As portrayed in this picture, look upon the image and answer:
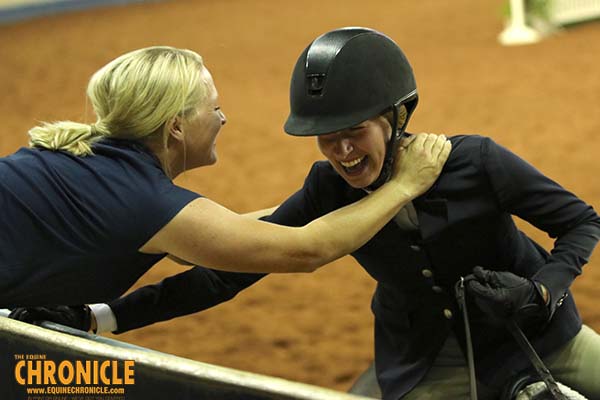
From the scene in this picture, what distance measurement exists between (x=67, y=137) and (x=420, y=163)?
3.20 ft

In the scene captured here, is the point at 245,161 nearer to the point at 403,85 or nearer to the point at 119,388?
the point at 403,85

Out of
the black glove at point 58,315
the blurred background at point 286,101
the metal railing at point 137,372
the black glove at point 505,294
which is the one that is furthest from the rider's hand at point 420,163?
the blurred background at point 286,101

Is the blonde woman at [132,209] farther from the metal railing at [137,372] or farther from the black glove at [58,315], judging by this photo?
the metal railing at [137,372]

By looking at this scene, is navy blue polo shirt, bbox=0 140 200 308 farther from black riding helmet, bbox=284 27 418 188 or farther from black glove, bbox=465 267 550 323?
black glove, bbox=465 267 550 323

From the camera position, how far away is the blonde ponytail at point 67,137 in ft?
7.74

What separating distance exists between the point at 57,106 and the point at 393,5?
8029mm

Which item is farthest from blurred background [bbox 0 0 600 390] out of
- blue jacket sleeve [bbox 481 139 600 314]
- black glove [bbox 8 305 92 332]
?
blue jacket sleeve [bbox 481 139 600 314]

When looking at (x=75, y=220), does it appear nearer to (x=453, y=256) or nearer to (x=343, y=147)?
(x=343, y=147)

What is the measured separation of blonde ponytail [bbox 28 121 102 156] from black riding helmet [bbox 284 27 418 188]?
1.82 ft

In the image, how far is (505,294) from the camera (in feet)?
Result: 6.89

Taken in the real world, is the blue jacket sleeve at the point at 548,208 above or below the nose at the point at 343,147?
below

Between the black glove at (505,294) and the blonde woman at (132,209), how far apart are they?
293mm

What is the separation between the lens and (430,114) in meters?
8.49

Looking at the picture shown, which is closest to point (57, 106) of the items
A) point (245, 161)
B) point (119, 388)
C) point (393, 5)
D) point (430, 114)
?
point (245, 161)
